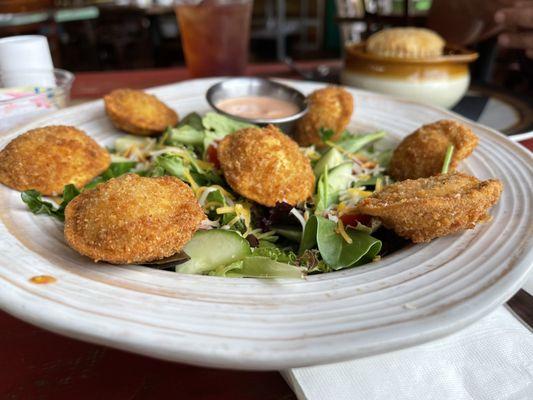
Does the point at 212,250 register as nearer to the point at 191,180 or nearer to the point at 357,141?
the point at 191,180

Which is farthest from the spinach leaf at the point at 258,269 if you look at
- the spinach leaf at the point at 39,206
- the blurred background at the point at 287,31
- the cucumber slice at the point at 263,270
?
the blurred background at the point at 287,31

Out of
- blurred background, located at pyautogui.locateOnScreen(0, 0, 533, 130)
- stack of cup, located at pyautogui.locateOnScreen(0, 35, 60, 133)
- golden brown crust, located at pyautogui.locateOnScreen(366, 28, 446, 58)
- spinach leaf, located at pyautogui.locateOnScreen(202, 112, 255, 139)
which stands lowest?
blurred background, located at pyautogui.locateOnScreen(0, 0, 533, 130)

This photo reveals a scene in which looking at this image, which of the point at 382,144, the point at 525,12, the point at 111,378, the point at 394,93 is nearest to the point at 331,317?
the point at 111,378

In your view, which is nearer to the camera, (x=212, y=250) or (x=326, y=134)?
(x=212, y=250)

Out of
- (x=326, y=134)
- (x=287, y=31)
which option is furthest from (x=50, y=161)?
(x=287, y=31)

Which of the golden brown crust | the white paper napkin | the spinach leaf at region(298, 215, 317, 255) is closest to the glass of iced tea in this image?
the golden brown crust

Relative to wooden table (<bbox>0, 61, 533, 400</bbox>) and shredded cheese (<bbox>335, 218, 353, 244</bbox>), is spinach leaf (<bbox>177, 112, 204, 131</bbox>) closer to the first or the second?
shredded cheese (<bbox>335, 218, 353, 244</bbox>)

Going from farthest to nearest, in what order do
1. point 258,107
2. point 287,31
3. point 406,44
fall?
point 287,31 → point 406,44 → point 258,107
